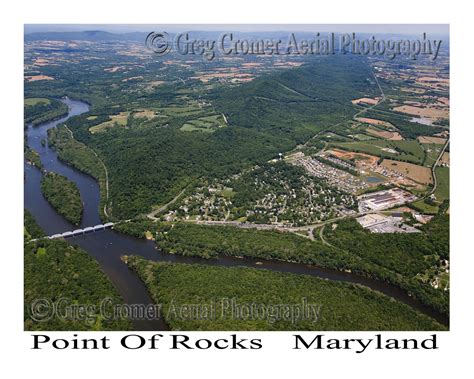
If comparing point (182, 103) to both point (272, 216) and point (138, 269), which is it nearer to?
point (272, 216)

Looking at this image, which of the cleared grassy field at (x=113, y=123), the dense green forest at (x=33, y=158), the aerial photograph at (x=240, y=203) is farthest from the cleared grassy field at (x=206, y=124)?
the dense green forest at (x=33, y=158)

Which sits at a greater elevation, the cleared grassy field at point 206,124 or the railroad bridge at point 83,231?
the cleared grassy field at point 206,124

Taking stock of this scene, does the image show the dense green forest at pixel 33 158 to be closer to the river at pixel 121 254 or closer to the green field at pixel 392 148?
the river at pixel 121 254

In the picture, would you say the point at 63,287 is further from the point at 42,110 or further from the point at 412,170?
the point at 42,110

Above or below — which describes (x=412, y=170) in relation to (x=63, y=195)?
above

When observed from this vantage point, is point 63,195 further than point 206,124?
No

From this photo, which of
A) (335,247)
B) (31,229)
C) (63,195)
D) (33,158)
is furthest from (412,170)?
(33,158)

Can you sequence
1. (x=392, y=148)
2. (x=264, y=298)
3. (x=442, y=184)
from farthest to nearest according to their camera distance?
(x=392, y=148) → (x=442, y=184) → (x=264, y=298)
